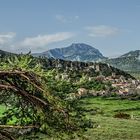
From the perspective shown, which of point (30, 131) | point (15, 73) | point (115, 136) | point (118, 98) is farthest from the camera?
point (118, 98)

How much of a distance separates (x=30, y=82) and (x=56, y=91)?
0.85m

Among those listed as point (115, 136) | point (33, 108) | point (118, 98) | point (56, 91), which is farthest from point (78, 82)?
point (118, 98)

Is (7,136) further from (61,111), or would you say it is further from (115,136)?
(115,136)

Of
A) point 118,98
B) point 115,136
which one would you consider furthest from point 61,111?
point 118,98

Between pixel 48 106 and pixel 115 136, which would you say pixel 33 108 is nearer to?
pixel 48 106

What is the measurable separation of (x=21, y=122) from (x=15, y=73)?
1.92m

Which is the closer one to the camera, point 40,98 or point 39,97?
point 40,98

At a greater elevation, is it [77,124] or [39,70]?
[39,70]

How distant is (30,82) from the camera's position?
12.2 m

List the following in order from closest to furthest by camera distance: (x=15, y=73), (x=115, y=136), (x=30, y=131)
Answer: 1. (x=15, y=73)
2. (x=30, y=131)
3. (x=115, y=136)

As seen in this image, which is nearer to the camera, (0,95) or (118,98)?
(0,95)

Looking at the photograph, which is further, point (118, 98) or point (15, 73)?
point (118, 98)

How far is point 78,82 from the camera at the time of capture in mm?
12625

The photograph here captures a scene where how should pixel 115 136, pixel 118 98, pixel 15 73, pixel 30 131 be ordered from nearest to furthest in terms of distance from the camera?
pixel 15 73 → pixel 30 131 → pixel 115 136 → pixel 118 98
